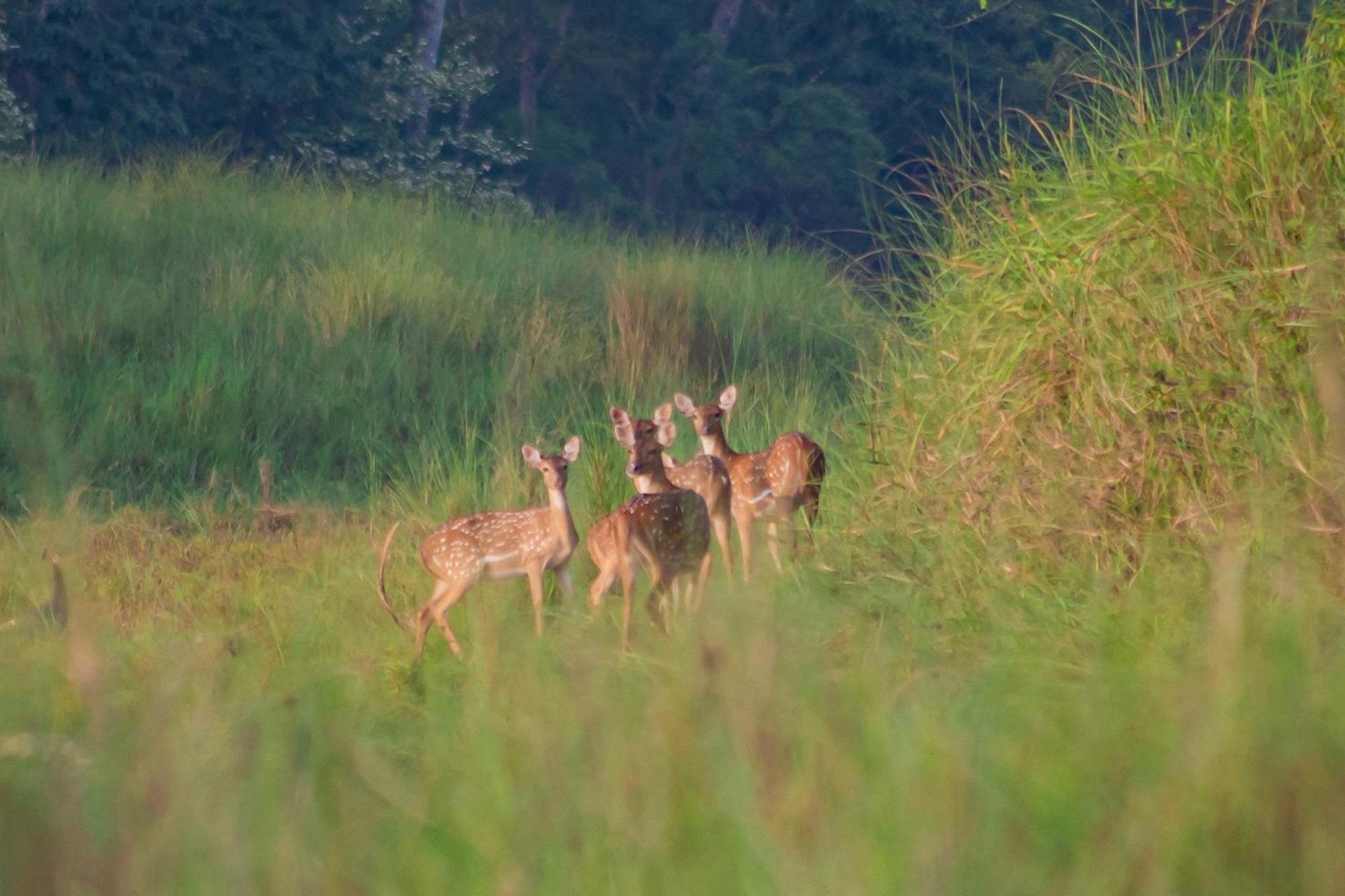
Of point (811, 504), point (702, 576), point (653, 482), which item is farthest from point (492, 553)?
point (811, 504)

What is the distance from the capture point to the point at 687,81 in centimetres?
2903

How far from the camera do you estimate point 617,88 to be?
96.9ft

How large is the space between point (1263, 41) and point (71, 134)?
59.3 feet

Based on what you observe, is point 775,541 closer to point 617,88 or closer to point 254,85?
point 254,85

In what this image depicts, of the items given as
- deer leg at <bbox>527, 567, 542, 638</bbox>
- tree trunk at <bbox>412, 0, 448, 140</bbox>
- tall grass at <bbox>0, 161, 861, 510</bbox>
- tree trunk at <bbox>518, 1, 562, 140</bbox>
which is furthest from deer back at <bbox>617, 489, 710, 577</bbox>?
tree trunk at <bbox>518, 1, 562, 140</bbox>

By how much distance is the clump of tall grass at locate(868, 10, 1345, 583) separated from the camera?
207 inches

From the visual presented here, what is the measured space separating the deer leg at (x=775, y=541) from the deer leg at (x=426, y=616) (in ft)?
4.13

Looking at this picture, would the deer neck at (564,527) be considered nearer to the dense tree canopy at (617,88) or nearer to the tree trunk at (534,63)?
the dense tree canopy at (617,88)

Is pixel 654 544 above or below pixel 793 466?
below

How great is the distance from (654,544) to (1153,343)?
5.82 feet

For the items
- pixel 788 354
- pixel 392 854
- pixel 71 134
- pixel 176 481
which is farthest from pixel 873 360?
pixel 71 134

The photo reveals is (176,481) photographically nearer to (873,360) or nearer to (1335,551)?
(873,360)

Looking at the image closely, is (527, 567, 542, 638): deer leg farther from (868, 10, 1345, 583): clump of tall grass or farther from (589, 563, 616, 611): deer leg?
(868, 10, 1345, 583): clump of tall grass

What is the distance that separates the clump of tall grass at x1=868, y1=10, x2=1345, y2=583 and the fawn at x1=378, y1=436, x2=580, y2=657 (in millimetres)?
1177
